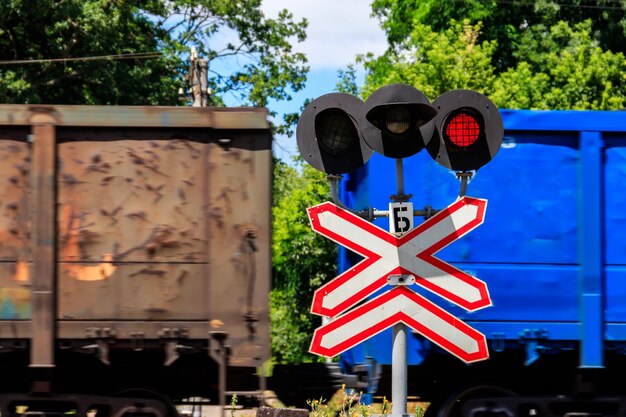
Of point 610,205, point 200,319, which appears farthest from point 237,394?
point 610,205

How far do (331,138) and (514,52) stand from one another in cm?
2878

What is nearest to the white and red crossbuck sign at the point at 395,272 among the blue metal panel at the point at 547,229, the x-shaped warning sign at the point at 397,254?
the x-shaped warning sign at the point at 397,254

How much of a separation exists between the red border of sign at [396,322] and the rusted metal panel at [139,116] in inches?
73.4

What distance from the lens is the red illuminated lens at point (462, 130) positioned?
670 centimetres

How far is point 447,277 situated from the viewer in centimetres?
684

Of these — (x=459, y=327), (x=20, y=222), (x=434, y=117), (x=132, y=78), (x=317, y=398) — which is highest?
(x=132, y=78)

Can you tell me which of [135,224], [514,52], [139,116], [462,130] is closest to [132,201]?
[135,224]

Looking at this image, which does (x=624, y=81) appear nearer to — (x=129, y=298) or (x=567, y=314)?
(x=567, y=314)

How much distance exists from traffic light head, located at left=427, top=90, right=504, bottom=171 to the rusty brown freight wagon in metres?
1.71

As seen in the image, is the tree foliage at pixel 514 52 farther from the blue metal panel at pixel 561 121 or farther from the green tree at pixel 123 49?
the blue metal panel at pixel 561 121

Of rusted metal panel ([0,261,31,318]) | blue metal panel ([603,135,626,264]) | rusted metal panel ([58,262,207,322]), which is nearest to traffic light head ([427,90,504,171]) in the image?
blue metal panel ([603,135,626,264])

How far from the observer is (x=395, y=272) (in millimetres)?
6797

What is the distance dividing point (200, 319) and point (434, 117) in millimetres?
2600

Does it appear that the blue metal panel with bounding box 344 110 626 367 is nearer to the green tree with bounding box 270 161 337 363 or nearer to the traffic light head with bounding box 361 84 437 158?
the traffic light head with bounding box 361 84 437 158
